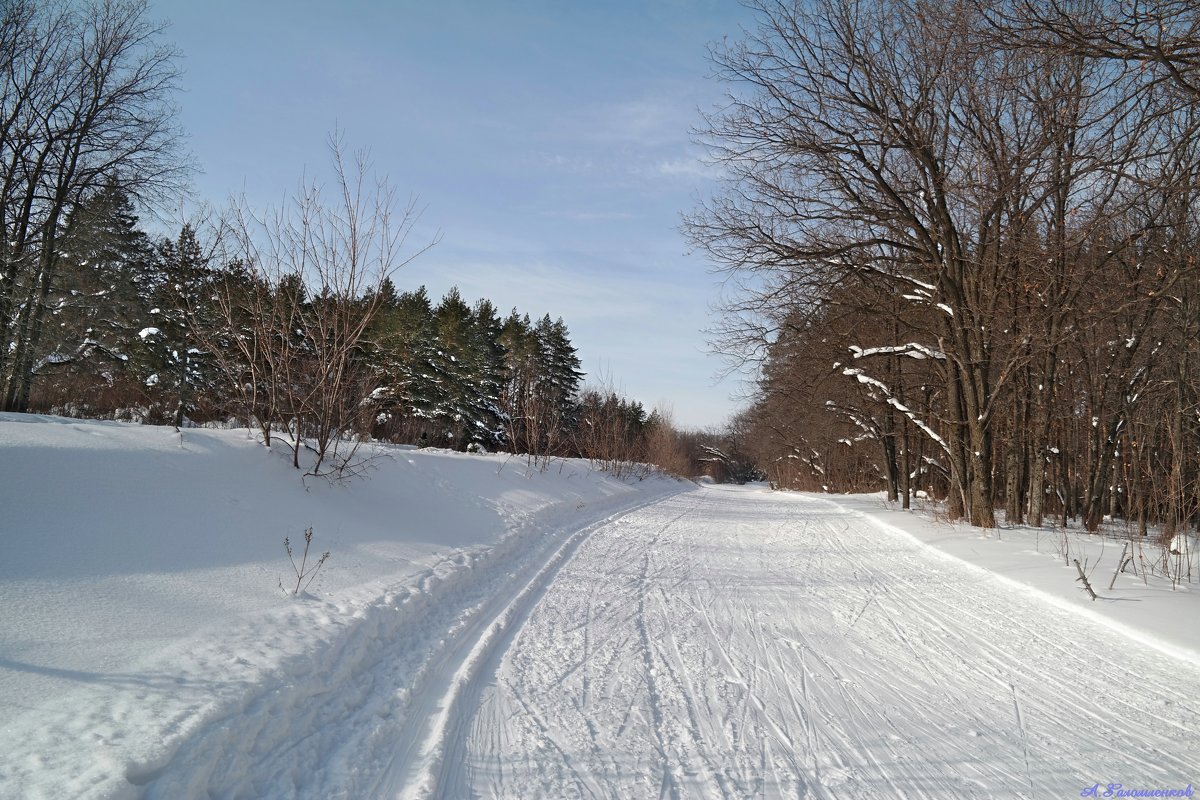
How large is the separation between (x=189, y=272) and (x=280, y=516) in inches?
368

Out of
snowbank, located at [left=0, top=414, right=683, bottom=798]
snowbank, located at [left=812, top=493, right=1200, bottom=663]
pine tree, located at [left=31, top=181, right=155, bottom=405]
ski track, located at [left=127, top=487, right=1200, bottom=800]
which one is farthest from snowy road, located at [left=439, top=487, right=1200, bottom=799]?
pine tree, located at [left=31, top=181, right=155, bottom=405]

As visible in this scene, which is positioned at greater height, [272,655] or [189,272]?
[189,272]

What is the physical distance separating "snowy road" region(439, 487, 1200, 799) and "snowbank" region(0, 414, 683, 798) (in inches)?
42.8

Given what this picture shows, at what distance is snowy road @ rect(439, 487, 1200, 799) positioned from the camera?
3.15 metres

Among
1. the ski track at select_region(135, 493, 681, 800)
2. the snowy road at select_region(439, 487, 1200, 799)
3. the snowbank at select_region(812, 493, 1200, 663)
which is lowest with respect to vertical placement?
the ski track at select_region(135, 493, 681, 800)

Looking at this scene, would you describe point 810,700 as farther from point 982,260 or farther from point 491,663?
point 982,260

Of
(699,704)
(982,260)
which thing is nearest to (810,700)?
(699,704)

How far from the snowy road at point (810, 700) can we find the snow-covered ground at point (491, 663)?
0.9 inches

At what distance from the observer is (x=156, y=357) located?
22.0 m

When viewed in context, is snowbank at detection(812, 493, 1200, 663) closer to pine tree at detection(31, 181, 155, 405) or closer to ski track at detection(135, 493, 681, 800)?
ski track at detection(135, 493, 681, 800)

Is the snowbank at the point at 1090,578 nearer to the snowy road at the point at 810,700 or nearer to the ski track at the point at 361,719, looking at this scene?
the snowy road at the point at 810,700

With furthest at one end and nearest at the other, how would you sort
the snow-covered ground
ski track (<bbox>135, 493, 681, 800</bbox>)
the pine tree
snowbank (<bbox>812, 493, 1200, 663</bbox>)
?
1. the pine tree
2. snowbank (<bbox>812, 493, 1200, 663</bbox>)
3. the snow-covered ground
4. ski track (<bbox>135, 493, 681, 800</bbox>)

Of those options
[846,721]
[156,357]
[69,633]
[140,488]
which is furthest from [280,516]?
[156,357]

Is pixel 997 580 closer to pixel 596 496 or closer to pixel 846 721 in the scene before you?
pixel 846 721
